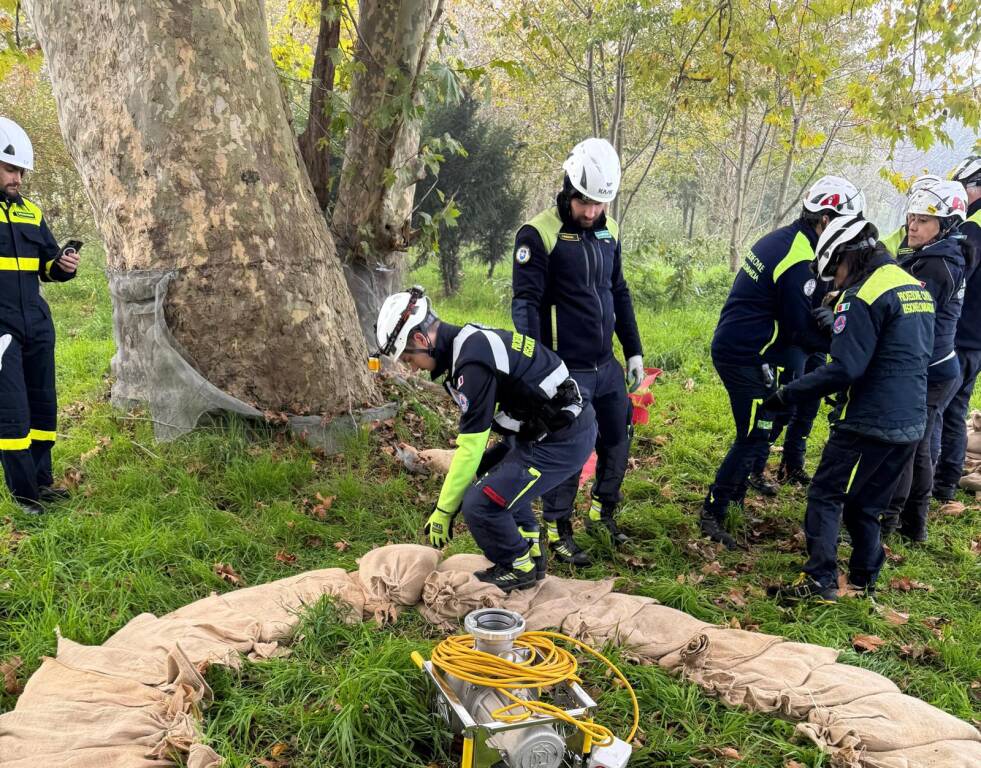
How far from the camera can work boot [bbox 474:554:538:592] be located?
12.0 ft

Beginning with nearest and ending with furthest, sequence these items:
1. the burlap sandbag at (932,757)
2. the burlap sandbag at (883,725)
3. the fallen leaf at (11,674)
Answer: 1. the burlap sandbag at (932,757)
2. the burlap sandbag at (883,725)
3. the fallen leaf at (11,674)

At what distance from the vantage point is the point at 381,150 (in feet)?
20.3

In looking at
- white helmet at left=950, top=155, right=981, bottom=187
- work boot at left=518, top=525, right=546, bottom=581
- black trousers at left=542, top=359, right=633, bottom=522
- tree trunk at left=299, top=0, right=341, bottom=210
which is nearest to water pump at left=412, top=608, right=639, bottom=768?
work boot at left=518, top=525, right=546, bottom=581

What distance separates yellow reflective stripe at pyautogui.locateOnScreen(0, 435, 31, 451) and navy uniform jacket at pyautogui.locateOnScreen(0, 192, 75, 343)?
622 millimetres

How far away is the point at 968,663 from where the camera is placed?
3.36 meters

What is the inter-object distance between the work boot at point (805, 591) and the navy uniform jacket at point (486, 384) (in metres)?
1.68

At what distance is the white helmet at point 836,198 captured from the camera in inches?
161

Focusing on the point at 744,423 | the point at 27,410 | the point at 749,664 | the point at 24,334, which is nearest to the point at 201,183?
the point at 24,334

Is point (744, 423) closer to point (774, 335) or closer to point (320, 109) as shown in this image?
point (774, 335)

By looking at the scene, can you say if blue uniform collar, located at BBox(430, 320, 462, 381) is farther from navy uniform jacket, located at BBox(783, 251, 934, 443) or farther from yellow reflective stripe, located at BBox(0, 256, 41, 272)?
yellow reflective stripe, located at BBox(0, 256, 41, 272)

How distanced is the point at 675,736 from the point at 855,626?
1505 mm

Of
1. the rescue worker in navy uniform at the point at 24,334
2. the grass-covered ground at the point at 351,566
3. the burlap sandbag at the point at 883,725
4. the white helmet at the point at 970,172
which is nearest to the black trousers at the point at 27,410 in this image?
the rescue worker in navy uniform at the point at 24,334

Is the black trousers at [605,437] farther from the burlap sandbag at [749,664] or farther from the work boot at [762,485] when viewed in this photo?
the work boot at [762,485]

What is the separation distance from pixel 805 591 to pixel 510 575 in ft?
5.67
